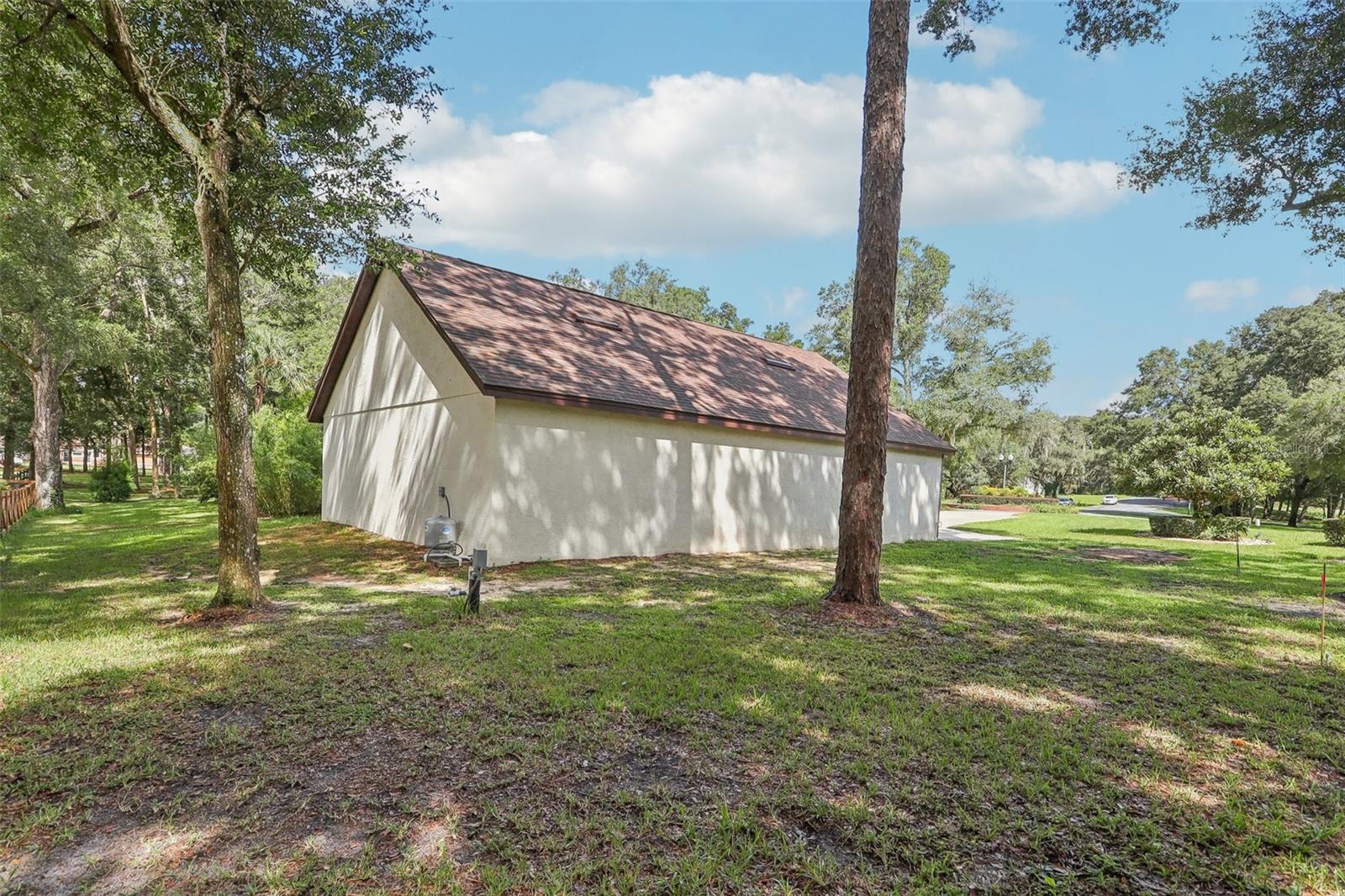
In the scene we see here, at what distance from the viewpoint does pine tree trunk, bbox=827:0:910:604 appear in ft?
21.9

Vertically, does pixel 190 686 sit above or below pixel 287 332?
below

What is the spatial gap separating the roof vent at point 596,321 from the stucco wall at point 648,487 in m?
3.01

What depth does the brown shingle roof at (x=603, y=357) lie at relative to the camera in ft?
32.3

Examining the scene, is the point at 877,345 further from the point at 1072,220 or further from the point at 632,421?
the point at 1072,220

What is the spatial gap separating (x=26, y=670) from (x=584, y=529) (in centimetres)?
667

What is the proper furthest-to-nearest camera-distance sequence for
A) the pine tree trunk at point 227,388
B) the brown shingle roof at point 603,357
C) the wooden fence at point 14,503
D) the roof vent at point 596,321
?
the wooden fence at point 14,503, the roof vent at point 596,321, the brown shingle roof at point 603,357, the pine tree trunk at point 227,388

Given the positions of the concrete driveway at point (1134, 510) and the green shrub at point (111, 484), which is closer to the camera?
the green shrub at point (111, 484)

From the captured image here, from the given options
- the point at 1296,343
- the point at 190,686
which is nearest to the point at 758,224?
the point at 190,686

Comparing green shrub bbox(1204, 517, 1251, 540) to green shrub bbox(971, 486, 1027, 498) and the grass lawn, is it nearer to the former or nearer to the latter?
the grass lawn

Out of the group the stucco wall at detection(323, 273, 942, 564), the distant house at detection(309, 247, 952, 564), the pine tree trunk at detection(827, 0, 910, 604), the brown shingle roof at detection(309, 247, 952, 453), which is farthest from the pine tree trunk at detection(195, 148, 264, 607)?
the pine tree trunk at detection(827, 0, 910, 604)

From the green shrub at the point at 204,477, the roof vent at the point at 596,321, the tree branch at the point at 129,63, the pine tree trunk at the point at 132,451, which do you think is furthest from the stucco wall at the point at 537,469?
the pine tree trunk at the point at 132,451

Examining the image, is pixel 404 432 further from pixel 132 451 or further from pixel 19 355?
pixel 132 451

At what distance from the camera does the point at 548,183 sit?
21797mm

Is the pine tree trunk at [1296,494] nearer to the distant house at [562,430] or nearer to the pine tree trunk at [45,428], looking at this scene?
the distant house at [562,430]
